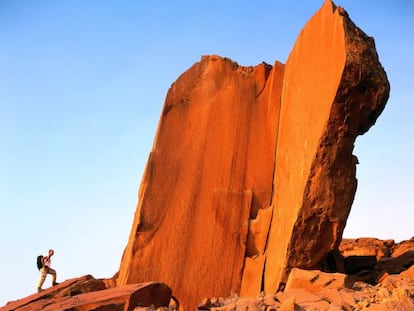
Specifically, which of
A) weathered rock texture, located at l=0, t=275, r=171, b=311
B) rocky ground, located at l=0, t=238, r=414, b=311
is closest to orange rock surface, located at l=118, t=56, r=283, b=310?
rocky ground, located at l=0, t=238, r=414, b=311

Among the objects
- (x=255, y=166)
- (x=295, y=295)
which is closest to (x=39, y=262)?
(x=255, y=166)

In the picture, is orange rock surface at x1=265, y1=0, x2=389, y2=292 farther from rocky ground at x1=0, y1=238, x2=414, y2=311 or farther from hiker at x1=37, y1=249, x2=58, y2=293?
hiker at x1=37, y1=249, x2=58, y2=293

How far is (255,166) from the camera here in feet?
34.9

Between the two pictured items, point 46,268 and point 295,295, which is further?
point 46,268

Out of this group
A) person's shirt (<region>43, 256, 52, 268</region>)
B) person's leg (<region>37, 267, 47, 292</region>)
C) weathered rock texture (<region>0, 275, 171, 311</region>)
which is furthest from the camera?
person's shirt (<region>43, 256, 52, 268</region>)

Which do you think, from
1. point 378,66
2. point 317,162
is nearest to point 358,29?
point 378,66

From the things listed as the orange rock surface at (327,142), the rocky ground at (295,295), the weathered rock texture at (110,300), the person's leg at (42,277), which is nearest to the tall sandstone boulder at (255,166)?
the orange rock surface at (327,142)

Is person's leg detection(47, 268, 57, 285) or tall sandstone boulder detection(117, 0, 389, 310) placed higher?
tall sandstone boulder detection(117, 0, 389, 310)

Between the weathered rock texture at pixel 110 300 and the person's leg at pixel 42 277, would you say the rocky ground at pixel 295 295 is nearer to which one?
the weathered rock texture at pixel 110 300

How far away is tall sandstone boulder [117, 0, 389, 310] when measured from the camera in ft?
28.0

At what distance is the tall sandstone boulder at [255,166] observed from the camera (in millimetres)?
8531

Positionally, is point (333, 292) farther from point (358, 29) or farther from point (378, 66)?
point (358, 29)

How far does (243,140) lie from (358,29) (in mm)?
3182

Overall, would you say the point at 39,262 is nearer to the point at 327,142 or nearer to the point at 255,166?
the point at 255,166
